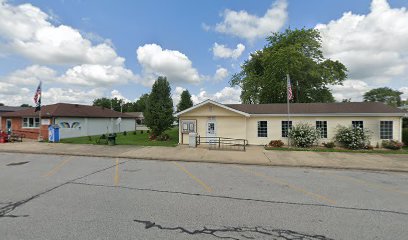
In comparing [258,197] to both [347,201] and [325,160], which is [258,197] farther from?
[325,160]

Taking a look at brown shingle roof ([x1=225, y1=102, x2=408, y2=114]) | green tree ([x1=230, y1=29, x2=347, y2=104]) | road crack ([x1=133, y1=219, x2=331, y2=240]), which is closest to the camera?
road crack ([x1=133, y1=219, x2=331, y2=240])

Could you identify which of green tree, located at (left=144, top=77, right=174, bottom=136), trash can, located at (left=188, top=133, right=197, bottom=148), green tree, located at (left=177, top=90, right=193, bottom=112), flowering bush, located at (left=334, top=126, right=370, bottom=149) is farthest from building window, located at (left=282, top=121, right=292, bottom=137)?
green tree, located at (left=177, top=90, right=193, bottom=112)

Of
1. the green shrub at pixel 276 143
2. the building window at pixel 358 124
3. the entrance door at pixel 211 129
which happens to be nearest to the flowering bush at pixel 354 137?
the building window at pixel 358 124

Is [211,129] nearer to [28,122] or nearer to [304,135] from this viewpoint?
[304,135]

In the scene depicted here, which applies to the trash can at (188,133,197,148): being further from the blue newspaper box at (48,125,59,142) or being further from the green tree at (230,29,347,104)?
the green tree at (230,29,347,104)

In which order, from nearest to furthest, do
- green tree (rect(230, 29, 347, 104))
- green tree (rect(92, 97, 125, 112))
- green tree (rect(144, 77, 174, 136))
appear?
green tree (rect(144, 77, 174, 136)) < green tree (rect(230, 29, 347, 104)) < green tree (rect(92, 97, 125, 112))

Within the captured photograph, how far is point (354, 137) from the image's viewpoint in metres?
16.5

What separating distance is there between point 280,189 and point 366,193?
2625 millimetres

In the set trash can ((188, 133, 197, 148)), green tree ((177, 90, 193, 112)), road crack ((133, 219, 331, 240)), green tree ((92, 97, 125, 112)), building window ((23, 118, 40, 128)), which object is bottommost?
road crack ((133, 219, 331, 240))

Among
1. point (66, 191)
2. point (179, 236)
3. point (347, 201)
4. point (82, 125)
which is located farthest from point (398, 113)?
point (82, 125)

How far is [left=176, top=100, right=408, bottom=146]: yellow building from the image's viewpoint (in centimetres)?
1725

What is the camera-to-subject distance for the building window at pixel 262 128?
18.9 metres

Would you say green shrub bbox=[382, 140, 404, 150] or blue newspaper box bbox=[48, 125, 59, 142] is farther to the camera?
blue newspaper box bbox=[48, 125, 59, 142]

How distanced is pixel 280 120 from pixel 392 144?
27.1 ft
